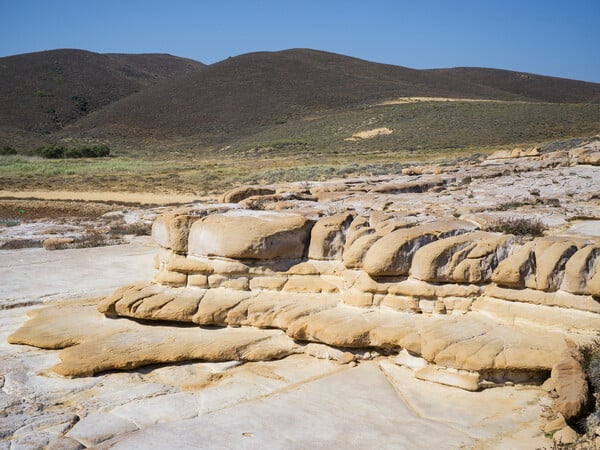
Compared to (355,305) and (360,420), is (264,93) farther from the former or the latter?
(360,420)

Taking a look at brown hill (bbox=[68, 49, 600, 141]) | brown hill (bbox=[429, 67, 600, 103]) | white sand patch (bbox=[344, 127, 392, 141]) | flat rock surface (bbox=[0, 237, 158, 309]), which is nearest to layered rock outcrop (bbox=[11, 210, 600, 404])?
flat rock surface (bbox=[0, 237, 158, 309])

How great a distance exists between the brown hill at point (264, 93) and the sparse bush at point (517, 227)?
6254cm

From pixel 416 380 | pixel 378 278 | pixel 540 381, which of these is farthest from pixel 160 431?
pixel 540 381

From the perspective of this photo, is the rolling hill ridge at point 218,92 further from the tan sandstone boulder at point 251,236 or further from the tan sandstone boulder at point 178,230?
the tan sandstone boulder at point 251,236

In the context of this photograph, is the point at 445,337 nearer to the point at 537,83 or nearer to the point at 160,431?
the point at 160,431

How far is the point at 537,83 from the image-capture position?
114 meters

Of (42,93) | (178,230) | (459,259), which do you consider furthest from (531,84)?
(459,259)

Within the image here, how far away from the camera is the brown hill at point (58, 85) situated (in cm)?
8775

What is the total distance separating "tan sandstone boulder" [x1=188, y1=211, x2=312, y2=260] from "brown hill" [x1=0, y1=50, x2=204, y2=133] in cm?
7519

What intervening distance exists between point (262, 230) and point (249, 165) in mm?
35218

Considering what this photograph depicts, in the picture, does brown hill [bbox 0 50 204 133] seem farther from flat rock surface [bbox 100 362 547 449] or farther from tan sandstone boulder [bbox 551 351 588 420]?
tan sandstone boulder [bbox 551 351 588 420]

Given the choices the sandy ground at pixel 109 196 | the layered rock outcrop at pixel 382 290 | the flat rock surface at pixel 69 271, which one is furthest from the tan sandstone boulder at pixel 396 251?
the sandy ground at pixel 109 196

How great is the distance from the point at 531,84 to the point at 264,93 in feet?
178

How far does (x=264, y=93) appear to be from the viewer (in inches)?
3366
